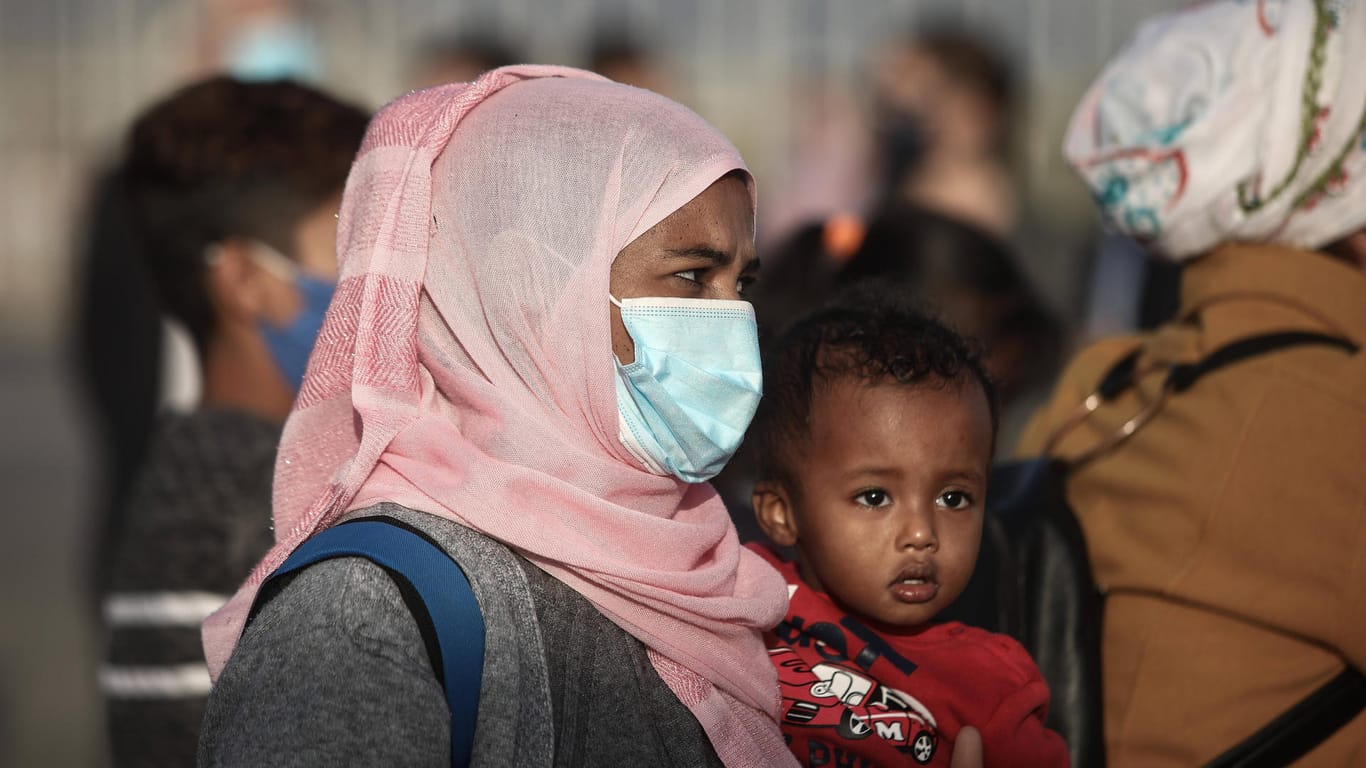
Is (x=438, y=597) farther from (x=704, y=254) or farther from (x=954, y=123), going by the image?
(x=954, y=123)

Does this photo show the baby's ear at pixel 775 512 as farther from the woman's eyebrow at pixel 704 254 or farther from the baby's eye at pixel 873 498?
the woman's eyebrow at pixel 704 254

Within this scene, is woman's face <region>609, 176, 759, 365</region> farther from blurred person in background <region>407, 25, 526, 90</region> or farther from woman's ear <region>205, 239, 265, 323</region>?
blurred person in background <region>407, 25, 526, 90</region>

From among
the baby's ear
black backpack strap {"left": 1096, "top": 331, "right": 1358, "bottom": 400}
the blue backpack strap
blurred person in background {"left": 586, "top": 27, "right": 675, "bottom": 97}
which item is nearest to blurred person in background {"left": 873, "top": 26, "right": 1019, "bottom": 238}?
blurred person in background {"left": 586, "top": 27, "right": 675, "bottom": 97}

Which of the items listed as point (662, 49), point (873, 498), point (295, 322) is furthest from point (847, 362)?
point (662, 49)

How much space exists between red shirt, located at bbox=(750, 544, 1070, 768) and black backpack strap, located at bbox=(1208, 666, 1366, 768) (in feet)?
1.07

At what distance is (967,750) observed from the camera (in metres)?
2.29

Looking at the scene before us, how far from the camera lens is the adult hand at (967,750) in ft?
7.48

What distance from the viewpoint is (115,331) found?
516cm

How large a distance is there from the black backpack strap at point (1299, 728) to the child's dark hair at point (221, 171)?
2.34m

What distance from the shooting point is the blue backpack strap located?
1842mm

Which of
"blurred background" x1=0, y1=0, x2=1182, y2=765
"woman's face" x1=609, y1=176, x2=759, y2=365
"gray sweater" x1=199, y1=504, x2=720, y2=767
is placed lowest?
"blurred background" x1=0, y1=0, x2=1182, y2=765

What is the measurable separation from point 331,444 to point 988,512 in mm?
1239

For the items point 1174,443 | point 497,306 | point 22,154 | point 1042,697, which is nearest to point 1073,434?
point 1174,443

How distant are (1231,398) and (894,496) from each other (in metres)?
0.67
